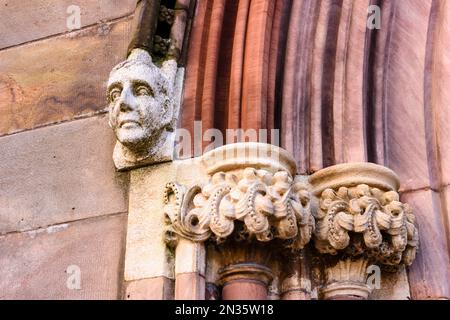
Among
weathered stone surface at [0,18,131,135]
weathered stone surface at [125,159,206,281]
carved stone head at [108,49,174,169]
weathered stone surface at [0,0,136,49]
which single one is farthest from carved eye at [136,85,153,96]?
weathered stone surface at [0,0,136,49]

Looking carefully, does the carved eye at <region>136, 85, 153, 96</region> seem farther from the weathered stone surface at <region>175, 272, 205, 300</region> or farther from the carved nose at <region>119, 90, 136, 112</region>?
the weathered stone surface at <region>175, 272, 205, 300</region>

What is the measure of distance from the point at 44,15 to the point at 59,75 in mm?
378

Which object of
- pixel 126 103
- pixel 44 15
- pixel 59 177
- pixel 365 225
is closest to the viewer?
pixel 365 225

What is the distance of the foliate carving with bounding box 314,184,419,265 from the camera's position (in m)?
2.59

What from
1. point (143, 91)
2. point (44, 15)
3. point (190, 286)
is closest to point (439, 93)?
point (143, 91)

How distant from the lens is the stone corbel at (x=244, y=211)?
248 cm

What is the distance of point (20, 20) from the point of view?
3.49 metres

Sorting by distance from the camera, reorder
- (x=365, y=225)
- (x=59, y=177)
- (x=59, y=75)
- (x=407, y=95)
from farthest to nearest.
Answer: (x=59, y=75) < (x=407, y=95) < (x=59, y=177) < (x=365, y=225)

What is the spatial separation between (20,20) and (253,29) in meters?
1.17

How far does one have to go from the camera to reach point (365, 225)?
2.58m

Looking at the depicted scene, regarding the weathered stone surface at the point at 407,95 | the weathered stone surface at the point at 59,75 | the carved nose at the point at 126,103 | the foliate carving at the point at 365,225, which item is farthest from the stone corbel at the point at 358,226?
the weathered stone surface at the point at 59,75

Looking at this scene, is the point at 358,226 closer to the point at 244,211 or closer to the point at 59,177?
the point at 244,211

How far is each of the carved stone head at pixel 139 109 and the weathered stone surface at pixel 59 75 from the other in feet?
1.02
